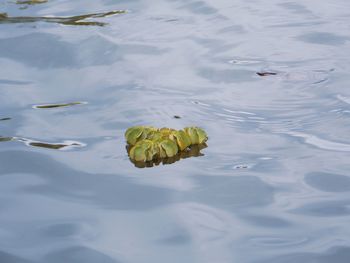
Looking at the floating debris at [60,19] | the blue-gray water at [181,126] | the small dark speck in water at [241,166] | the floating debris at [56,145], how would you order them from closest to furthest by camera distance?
the blue-gray water at [181,126] → the small dark speck in water at [241,166] → the floating debris at [56,145] → the floating debris at [60,19]

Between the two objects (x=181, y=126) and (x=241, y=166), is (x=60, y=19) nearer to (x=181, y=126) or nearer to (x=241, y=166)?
(x=181, y=126)

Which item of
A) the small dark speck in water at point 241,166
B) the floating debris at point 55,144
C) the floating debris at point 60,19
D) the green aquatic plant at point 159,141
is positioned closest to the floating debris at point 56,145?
the floating debris at point 55,144

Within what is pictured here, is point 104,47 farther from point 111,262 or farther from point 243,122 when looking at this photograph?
point 111,262

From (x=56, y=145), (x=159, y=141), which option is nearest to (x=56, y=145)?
(x=56, y=145)

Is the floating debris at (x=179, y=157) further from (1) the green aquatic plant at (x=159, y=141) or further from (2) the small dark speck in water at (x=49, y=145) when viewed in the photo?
(2) the small dark speck in water at (x=49, y=145)

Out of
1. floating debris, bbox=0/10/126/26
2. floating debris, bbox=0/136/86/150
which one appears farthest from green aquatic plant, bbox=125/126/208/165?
floating debris, bbox=0/10/126/26

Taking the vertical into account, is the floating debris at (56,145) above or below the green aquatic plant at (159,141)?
below

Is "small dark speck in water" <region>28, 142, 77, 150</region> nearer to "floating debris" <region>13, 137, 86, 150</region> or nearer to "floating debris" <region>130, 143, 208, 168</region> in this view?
"floating debris" <region>13, 137, 86, 150</region>

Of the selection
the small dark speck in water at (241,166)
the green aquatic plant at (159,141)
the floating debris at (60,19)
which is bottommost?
the floating debris at (60,19)
